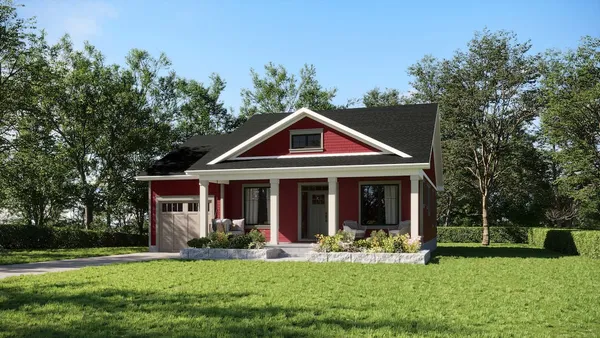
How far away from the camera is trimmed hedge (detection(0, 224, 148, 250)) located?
25859 mm

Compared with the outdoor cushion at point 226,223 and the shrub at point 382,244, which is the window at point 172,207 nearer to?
the outdoor cushion at point 226,223

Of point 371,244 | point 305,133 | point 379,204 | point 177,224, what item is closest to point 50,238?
point 177,224

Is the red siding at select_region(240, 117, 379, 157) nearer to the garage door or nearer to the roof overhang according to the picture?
the roof overhang

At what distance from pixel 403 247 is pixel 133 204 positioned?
2285cm

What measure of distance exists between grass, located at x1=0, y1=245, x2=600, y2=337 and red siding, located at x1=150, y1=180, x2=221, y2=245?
325 inches

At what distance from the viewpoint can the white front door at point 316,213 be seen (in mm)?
22438

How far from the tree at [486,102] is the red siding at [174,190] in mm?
17719

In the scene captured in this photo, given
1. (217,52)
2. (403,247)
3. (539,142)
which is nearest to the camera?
A: (403,247)

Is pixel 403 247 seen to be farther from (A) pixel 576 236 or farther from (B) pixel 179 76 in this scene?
(B) pixel 179 76

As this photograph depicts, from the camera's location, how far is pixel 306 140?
71.3 ft

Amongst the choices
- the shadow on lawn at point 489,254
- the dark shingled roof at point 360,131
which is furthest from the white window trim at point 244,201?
the shadow on lawn at point 489,254

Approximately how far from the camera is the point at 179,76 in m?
43.4

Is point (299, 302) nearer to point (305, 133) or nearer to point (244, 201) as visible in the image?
point (305, 133)

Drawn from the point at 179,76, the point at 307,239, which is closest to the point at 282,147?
the point at 307,239
